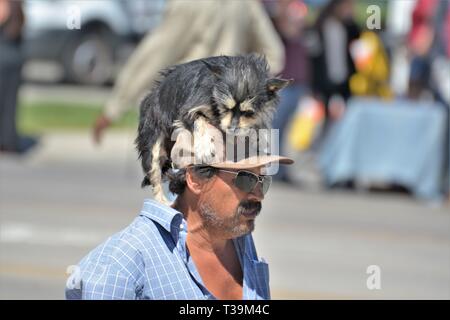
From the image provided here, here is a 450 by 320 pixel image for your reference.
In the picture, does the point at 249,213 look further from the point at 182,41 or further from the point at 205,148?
the point at 182,41

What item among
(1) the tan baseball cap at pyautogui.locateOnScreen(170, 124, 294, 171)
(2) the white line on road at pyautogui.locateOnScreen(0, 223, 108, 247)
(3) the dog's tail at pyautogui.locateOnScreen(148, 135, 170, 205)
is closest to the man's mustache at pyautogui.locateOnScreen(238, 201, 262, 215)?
(1) the tan baseball cap at pyautogui.locateOnScreen(170, 124, 294, 171)

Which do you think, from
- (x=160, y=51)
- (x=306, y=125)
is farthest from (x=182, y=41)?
(x=306, y=125)

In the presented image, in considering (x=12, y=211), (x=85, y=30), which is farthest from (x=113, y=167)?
(x=85, y=30)

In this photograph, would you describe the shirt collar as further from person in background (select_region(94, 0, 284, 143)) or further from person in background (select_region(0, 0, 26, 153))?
person in background (select_region(0, 0, 26, 153))

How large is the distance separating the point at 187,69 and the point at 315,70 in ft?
35.9

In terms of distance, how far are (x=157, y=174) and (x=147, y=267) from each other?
31cm

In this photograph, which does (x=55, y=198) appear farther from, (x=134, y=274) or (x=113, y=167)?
(x=134, y=274)

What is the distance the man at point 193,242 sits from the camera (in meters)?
3.05

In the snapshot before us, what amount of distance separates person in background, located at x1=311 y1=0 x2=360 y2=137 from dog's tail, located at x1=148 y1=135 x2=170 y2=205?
10484mm

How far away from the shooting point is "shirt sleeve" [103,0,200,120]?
6.78m

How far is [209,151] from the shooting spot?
10.4 feet

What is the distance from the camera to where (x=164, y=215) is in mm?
3213

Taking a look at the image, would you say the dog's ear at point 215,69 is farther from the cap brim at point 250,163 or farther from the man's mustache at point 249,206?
the man's mustache at point 249,206

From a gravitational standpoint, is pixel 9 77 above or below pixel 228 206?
above
